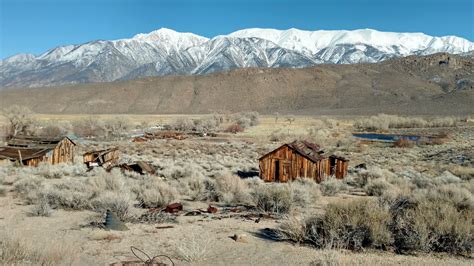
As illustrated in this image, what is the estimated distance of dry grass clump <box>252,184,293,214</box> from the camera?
45.1ft

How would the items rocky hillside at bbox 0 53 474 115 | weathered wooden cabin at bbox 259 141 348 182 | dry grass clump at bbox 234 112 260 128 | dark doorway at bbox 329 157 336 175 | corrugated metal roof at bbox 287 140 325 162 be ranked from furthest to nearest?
rocky hillside at bbox 0 53 474 115 < dry grass clump at bbox 234 112 260 128 < dark doorway at bbox 329 157 336 175 < corrugated metal roof at bbox 287 140 325 162 < weathered wooden cabin at bbox 259 141 348 182

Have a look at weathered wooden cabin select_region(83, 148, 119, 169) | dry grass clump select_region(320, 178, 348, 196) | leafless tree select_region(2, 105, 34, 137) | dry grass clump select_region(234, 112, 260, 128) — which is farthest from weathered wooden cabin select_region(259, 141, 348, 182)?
dry grass clump select_region(234, 112, 260, 128)

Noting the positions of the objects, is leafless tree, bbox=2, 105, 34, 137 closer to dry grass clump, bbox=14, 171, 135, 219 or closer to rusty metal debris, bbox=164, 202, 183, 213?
dry grass clump, bbox=14, 171, 135, 219

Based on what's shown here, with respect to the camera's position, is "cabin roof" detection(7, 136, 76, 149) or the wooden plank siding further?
"cabin roof" detection(7, 136, 76, 149)

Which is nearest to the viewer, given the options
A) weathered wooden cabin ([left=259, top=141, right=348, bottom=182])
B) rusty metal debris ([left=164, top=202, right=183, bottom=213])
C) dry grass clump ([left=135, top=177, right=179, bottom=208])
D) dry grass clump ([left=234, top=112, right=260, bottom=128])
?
rusty metal debris ([left=164, top=202, right=183, bottom=213])

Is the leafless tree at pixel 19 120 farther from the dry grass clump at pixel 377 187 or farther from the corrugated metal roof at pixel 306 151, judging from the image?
the dry grass clump at pixel 377 187

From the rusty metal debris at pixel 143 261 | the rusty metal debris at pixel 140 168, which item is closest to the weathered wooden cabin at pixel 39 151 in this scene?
the rusty metal debris at pixel 140 168

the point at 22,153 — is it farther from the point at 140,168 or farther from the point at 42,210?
the point at 42,210

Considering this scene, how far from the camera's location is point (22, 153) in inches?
1008

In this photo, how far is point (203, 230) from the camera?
38.1 feet

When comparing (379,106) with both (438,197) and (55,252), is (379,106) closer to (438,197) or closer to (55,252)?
(438,197)

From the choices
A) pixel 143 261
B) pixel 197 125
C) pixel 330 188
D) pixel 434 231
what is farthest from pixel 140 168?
pixel 197 125

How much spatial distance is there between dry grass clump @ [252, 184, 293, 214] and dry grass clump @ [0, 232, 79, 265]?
268 inches

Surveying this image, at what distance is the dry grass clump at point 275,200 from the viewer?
13758mm
